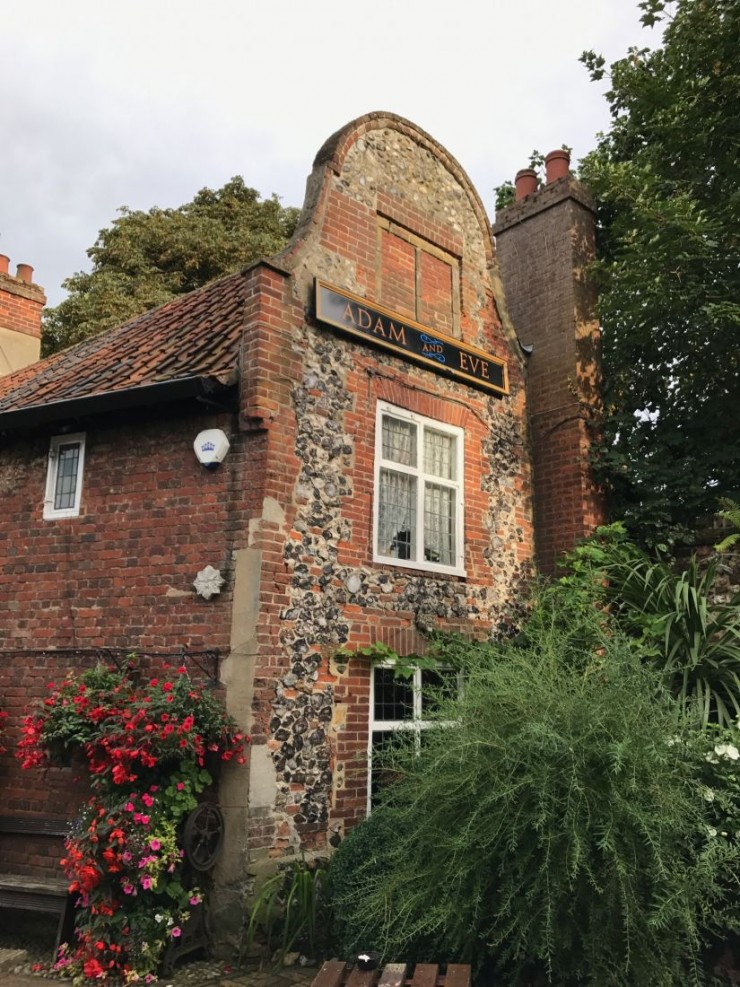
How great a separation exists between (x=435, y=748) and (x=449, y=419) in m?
4.67

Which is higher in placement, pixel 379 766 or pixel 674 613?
pixel 674 613

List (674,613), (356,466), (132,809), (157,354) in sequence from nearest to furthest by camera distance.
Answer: (132,809) < (674,613) < (356,466) < (157,354)

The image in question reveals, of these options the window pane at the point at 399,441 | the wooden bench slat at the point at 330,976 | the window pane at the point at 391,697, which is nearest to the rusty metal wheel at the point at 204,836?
the window pane at the point at 391,697

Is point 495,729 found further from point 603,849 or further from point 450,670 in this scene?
point 450,670

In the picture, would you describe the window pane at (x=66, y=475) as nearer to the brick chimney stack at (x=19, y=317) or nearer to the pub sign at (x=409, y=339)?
the pub sign at (x=409, y=339)

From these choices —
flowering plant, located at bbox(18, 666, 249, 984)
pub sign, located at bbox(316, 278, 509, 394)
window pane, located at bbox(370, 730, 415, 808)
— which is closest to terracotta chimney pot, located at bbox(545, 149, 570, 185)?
pub sign, located at bbox(316, 278, 509, 394)

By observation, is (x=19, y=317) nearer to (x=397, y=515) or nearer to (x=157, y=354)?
(x=157, y=354)

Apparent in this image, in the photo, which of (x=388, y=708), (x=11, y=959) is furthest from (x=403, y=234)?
(x=11, y=959)

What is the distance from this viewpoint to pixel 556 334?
10594mm

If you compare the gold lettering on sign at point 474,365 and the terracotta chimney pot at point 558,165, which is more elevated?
the terracotta chimney pot at point 558,165

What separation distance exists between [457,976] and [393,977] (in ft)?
1.03

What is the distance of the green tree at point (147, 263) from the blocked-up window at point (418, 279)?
33.4ft

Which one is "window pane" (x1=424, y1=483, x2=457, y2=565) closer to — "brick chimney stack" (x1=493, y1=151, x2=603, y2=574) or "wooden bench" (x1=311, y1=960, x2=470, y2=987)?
"brick chimney stack" (x1=493, y1=151, x2=603, y2=574)

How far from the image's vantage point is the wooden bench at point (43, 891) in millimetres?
6340
